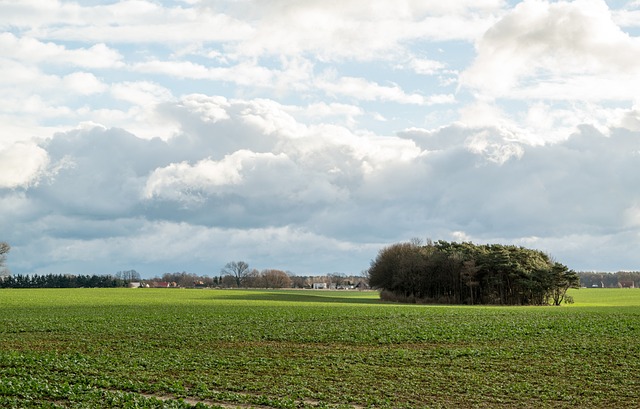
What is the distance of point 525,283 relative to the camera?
121688 mm

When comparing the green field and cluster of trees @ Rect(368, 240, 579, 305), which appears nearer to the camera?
the green field

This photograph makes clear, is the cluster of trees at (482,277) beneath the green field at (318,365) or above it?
above

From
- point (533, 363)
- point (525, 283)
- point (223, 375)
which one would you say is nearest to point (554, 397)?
point (533, 363)

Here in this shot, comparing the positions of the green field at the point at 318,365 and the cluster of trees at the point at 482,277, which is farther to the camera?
the cluster of trees at the point at 482,277

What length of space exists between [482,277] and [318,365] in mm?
97482

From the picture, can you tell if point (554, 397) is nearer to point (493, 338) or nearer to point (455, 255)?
point (493, 338)

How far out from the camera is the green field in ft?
85.2

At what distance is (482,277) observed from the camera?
127 metres

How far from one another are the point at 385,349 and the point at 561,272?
9246cm

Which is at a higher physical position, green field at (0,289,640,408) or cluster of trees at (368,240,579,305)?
cluster of trees at (368,240,579,305)

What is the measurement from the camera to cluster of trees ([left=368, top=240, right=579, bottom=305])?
123 meters

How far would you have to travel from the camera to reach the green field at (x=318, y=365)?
2597cm

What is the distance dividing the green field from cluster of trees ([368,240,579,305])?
67.4 metres

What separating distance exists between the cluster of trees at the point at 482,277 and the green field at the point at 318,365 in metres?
67.4
